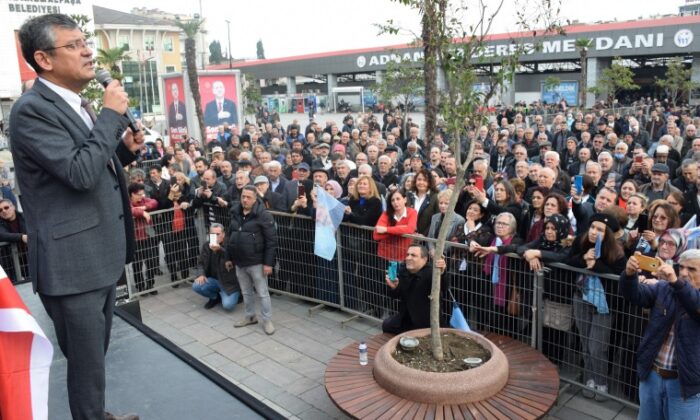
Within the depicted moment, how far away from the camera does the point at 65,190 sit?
2357 mm

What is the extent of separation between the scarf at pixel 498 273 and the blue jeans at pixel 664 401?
1736 mm

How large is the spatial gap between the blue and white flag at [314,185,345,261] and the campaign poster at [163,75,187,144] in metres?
13.3

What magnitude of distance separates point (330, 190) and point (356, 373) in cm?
384

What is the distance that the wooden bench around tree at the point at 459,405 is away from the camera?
4.03 metres

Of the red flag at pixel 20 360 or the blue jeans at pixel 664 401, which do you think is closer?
the red flag at pixel 20 360

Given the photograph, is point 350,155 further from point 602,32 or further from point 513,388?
point 602,32

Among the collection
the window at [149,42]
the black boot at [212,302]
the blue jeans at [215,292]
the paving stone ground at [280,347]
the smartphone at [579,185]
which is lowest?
the paving stone ground at [280,347]

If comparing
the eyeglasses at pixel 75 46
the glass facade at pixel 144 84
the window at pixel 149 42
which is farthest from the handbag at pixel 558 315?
the window at pixel 149 42

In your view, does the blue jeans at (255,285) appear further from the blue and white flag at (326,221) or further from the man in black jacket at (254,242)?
the blue and white flag at (326,221)

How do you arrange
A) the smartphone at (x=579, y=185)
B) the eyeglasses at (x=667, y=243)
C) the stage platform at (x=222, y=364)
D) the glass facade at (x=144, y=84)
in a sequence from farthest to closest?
1. the glass facade at (x=144, y=84)
2. the smartphone at (x=579, y=185)
3. the eyeglasses at (x=667, y=243)
4. the stage platform at (x=222, y=364)

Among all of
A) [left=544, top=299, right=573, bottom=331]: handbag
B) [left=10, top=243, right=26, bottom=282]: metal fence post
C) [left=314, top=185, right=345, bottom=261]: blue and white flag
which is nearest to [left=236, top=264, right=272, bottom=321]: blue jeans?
[left=314, top=185, right=345, bottom=261]: blue and white flag

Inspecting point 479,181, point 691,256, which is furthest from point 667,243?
point 479,181

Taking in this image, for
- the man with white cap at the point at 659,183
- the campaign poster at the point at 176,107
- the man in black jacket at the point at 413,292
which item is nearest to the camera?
the man in black jacket at the point at 413,292

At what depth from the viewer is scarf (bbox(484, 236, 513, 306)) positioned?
568 cm
